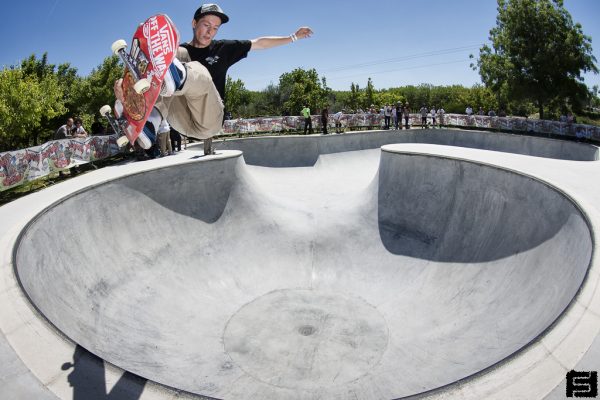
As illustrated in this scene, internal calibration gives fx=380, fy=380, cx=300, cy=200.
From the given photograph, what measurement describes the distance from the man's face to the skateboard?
0.86m

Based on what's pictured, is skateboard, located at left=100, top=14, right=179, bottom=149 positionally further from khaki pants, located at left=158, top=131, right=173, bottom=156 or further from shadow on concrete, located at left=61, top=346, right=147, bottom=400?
khaki pants, located at left=158, top=131, right=173, bottom=156

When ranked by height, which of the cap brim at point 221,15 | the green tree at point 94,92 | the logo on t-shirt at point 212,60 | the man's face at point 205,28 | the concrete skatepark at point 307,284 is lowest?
the concrete skatepark at point 307,284

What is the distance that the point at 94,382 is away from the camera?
3.22m

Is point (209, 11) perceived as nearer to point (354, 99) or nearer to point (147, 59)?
point (147, 59)

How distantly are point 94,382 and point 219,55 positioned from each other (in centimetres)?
347

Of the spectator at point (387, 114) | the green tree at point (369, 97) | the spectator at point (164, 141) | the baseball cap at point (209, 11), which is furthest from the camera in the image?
the green tree at point (369, 97)

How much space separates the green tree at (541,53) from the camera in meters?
24.4

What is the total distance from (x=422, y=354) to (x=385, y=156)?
280 inches

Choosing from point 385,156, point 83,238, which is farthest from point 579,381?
point 385,156

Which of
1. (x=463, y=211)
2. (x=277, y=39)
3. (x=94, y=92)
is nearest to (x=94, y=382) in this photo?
(x=277, y=39)

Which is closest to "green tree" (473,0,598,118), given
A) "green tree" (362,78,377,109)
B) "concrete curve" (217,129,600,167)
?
"concrete curve" (217,129,600,167)

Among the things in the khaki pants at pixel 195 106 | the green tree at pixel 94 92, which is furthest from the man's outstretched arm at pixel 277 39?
the green tree at pixel 94 92

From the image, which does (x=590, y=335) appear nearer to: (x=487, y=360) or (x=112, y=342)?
(x=487, y=360)

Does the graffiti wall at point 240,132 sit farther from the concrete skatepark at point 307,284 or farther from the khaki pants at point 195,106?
the khaki pants at point 195,106
